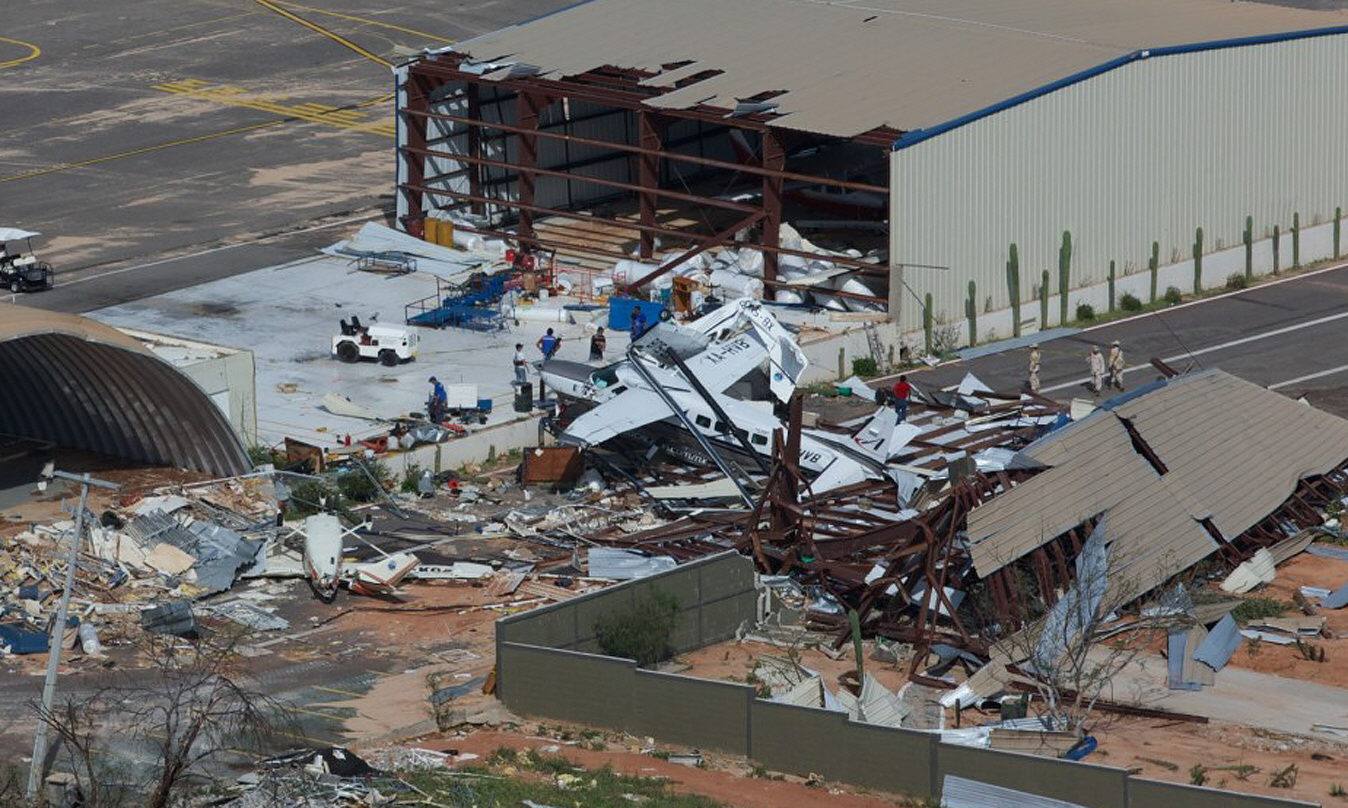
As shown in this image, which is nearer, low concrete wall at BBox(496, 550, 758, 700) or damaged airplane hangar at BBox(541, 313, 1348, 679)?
low concrete wall at BBox(496, 550, 758, 700)

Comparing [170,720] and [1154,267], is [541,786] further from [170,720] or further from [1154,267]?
[1154,267]

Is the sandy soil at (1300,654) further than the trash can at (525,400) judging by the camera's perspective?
No

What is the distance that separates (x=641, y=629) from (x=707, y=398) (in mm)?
11912

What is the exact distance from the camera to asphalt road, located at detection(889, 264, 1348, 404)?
6875cm

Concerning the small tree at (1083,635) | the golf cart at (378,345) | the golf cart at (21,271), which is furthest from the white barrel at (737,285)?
the small tree at (1083,635)

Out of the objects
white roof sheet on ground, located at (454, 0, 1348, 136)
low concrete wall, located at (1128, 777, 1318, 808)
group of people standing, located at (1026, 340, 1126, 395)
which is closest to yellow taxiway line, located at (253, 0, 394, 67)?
white roof sheet on ground, located at (454, 0, 1348, 136)

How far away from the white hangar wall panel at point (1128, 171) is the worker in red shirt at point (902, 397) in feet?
23.9

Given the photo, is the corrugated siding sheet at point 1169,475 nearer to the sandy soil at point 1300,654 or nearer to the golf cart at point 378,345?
the sandy soil at point 1300,654

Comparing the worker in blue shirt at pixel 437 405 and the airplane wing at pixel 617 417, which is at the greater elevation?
the airplane wing at pixel 617 417

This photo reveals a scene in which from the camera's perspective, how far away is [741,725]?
143ft

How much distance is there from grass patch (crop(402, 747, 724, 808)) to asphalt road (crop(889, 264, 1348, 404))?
28406 mm

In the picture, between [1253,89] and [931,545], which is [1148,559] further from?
[1253,89]

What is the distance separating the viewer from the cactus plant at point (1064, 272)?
2950 inches

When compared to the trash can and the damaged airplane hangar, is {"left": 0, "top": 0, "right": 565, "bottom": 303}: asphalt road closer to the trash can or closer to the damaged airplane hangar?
the trash can
